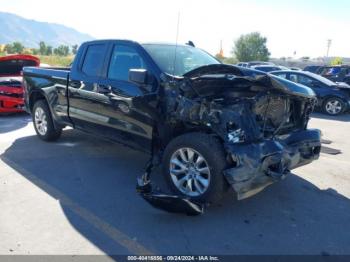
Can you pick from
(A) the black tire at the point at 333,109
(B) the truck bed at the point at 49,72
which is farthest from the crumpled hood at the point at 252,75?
(A) the black tire at the point at 333,109

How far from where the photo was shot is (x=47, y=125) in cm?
691

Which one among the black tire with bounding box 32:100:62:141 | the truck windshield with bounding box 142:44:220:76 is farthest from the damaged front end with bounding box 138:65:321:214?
the black tire with bounding box 32:100:62:141

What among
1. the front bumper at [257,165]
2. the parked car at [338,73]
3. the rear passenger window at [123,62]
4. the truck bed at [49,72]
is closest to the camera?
the front bumper at [257,165]

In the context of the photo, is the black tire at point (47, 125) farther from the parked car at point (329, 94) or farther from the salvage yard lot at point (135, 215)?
the parked car at point (329, 94)

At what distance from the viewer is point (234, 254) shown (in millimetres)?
3348

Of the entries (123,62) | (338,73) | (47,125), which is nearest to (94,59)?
(123,62)

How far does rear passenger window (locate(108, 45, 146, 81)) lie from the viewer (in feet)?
16.4

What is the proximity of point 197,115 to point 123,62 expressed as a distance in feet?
5.31

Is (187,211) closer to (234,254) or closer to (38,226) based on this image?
(234,254)

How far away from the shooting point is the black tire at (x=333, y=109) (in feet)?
39.8

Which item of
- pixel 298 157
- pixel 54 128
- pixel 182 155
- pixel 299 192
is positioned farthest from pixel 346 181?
pixel 54 128

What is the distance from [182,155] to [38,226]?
5.65 feet

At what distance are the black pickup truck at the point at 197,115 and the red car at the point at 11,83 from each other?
455 centimetres

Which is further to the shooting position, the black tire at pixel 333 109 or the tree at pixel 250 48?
the tree at pixel 250 48
